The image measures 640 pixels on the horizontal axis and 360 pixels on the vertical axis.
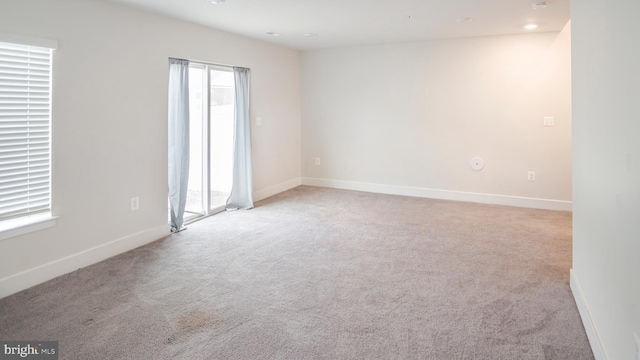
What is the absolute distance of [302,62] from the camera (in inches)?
266

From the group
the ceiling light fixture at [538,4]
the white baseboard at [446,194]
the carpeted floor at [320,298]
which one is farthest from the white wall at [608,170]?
the white baseboard at [446,194]

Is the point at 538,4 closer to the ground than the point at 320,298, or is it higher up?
higher up

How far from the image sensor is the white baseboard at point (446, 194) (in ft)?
17.4

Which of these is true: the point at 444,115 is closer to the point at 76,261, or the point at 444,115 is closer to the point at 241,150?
the point at 241,150

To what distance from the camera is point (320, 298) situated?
276cm

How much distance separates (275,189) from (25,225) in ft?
12.3

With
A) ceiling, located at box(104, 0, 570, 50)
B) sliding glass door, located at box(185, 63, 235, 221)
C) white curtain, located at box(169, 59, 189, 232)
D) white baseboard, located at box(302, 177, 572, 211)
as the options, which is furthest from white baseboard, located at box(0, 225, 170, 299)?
white baseboard, located at box(302, 177, 572, 211)

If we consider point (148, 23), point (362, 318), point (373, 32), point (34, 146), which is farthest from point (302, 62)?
point (362, 318)

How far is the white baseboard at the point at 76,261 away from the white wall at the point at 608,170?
12.4ft

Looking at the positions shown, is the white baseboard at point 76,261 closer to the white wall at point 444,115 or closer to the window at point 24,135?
the window at point 24,135

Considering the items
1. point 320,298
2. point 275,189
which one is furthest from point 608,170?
point 275,189

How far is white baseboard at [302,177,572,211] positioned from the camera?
17.4ft

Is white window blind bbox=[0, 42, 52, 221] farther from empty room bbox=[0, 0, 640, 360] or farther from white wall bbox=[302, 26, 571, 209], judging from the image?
white wall bbox=[302, 26, 571, 209]

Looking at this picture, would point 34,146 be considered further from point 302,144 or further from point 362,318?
point 302,144
